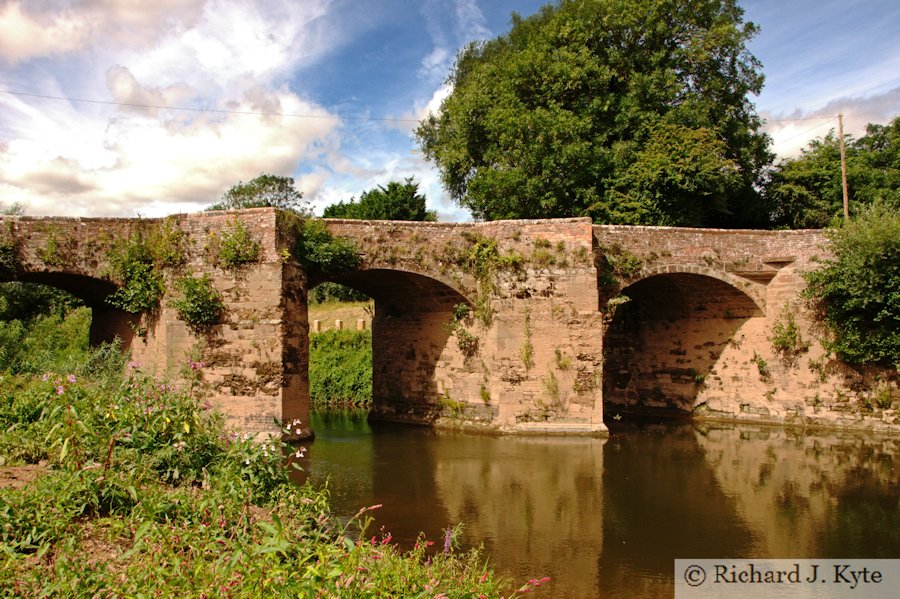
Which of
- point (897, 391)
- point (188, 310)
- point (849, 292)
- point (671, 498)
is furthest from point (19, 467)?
point (897, 391)

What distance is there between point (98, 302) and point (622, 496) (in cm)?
1231

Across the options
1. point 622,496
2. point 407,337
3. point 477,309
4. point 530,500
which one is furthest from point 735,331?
point 530,500

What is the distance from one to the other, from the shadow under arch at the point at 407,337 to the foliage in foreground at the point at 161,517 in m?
8.62

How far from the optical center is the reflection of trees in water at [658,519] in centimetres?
711

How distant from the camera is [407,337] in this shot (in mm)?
17297

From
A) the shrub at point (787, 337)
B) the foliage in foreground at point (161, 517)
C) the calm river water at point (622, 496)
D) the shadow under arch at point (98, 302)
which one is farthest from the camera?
the shrub at point (787, 337)

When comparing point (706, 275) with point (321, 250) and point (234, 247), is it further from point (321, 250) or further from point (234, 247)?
point (234, 247)

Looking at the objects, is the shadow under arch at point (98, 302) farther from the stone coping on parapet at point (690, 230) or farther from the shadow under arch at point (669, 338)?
the shadow under arch at point (669, 338)

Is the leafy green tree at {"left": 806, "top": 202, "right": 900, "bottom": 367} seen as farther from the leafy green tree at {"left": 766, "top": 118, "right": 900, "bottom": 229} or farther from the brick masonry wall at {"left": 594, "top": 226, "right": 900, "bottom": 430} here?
the leafy green tree at {"left": 766, "top": 118, "right": 900, "bottom": 229}

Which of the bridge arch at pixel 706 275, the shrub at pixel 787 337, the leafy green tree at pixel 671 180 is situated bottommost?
the shrub at pixel 787 337

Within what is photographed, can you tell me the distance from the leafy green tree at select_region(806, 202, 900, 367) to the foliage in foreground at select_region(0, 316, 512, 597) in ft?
43.5

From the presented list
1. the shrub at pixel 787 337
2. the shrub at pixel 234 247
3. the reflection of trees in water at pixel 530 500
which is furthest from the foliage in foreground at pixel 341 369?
the shrub at pixel 787 337

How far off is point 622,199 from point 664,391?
590cm

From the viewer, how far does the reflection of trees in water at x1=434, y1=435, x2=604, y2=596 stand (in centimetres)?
738
